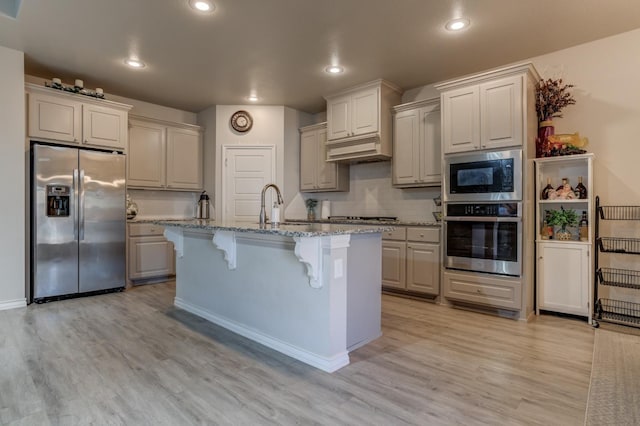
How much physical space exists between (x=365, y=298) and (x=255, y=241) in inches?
38.2

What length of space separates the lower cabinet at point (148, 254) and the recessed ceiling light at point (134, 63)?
2.01 m

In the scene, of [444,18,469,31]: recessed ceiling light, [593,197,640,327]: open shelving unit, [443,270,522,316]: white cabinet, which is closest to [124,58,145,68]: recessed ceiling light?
[444,18,469,31]: recessed ceiling light

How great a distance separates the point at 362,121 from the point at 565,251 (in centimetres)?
264

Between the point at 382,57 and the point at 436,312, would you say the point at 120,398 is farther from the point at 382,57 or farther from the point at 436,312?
the point at 382,57

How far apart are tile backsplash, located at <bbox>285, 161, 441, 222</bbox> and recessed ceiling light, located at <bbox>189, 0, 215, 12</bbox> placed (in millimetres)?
2925

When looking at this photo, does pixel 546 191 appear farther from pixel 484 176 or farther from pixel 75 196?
pixel 75 196

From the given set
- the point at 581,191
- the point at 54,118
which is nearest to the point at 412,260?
the point at 581,191

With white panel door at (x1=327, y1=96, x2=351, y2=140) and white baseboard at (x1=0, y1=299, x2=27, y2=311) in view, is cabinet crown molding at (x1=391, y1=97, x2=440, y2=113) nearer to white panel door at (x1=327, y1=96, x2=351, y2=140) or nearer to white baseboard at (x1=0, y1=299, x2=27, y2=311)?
white panel door at (x1=327, y1=96, x2=351, y2=140)

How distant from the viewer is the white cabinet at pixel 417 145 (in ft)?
13.7

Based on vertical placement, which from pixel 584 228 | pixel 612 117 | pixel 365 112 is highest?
pixel 365 112

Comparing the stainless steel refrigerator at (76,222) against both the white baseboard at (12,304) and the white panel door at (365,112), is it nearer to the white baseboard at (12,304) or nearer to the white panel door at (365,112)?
the white baseboard at (12,304)

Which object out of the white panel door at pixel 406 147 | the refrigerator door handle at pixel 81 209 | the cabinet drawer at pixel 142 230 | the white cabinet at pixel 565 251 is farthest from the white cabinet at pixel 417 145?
the refrigerator door handle at pixel 81 209

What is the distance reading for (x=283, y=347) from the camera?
259cm

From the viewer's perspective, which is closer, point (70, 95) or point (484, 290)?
point (484, 290)
